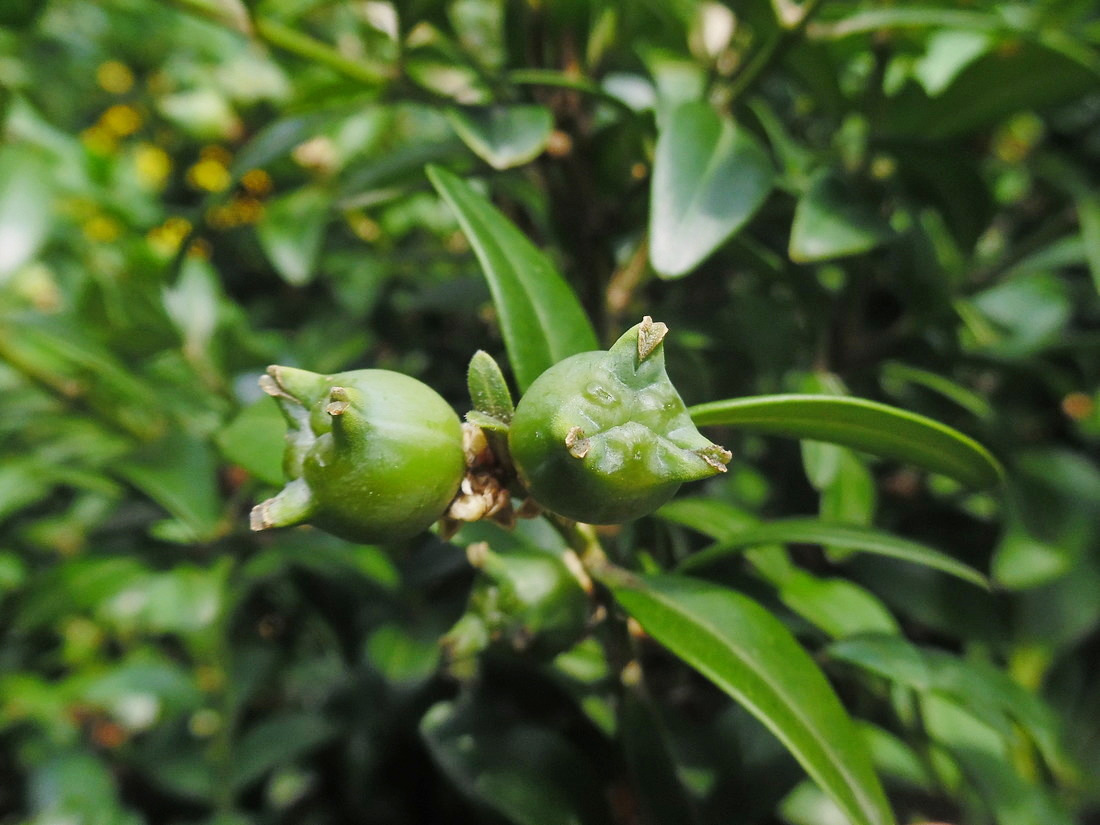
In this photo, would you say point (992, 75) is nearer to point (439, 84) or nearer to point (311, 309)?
point (439, 84)

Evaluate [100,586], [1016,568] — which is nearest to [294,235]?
[100,586]

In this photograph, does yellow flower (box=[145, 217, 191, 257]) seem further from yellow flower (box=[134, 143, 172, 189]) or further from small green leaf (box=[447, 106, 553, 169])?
small green leaf (box=[447, 106, 553, 169])

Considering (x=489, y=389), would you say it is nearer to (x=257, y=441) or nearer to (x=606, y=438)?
(x=606, y=438)

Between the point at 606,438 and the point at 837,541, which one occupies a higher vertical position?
the point at 606,438

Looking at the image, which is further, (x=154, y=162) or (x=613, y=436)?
(x=154, y=162)

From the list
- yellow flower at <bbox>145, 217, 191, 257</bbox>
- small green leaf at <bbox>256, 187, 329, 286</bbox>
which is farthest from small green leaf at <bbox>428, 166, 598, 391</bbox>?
yellow flower at <bbox>145, 217, 191, 257</bbox>

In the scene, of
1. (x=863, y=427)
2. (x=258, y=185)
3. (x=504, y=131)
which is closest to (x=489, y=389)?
(x=863, y=427)

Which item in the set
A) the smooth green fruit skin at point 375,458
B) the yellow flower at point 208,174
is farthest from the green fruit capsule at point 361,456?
the yellow flower at point 208,174
